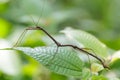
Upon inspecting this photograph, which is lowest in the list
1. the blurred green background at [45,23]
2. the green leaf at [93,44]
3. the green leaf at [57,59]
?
the green leaf at [57,59]

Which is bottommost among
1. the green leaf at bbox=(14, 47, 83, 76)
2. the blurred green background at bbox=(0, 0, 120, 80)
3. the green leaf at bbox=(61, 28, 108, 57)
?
the green leaf at bbox=(14, 47, 83, 76)

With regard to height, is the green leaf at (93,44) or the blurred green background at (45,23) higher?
the blurred green background at (45,23)

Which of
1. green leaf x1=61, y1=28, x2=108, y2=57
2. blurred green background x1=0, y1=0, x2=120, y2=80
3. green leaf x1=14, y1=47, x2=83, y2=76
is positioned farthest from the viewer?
blurred green background x1=0, y1=0, x2=120, y2=80

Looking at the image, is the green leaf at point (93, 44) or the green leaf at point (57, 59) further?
the green leaf at point (93, 44)

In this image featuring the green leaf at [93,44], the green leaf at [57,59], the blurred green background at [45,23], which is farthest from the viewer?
the blurred green background at [45,23]

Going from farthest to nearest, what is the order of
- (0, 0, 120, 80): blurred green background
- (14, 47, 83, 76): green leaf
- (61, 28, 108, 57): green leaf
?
(0, 0, 120, 80): blurred green background → (61, 28, 108, 57): green leaf → (14, 47, 83, 76): green leaf

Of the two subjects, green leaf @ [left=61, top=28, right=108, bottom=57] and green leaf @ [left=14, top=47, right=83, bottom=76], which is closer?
green leaf @ [left=14, top=47, right=83, bottom=76]

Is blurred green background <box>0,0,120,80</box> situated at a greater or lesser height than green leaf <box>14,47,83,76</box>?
greater
